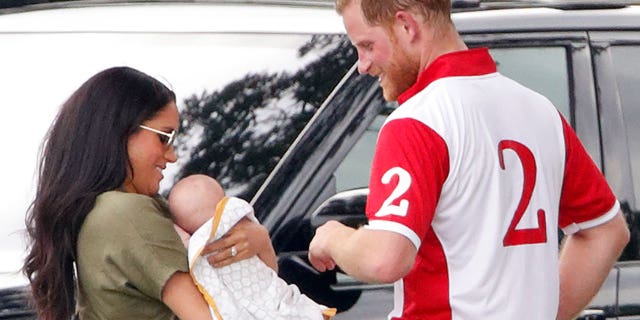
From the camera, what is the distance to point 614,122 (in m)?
4.21

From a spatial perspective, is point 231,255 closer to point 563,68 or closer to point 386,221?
point 386,221

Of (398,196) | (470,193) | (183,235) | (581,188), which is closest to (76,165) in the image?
(183,235)

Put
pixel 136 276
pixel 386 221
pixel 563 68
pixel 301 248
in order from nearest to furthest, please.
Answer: pixel 386 221
pixel 136 276
pixel 301 248
pixel 563 68

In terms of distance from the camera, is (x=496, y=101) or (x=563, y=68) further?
(x=563, y=68)

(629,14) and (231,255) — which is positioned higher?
(629,14)

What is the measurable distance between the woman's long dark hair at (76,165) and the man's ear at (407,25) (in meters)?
0.66

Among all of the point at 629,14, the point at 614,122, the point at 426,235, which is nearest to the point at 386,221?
the point at 426,235

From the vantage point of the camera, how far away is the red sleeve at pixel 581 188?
11.1ft

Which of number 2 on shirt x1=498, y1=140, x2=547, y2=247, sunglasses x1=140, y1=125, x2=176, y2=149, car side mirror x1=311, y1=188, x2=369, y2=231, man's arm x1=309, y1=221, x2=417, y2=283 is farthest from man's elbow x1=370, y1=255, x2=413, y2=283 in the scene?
car side mirror x1=311, y1=188, x2=369, y2=231

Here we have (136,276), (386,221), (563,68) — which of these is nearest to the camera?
(386,221)

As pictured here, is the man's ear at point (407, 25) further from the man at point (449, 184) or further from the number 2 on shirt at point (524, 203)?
the number 2 on shirt at point (524, 203)

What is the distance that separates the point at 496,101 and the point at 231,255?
0.70 meters

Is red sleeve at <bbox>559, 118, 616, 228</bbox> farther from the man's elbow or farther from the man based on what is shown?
the man's elbow

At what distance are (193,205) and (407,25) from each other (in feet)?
2.26
